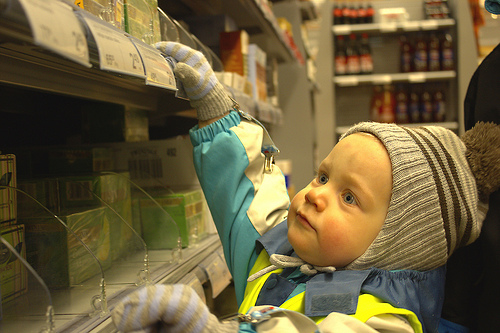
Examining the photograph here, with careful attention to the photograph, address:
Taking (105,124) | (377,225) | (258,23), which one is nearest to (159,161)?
(105,124)

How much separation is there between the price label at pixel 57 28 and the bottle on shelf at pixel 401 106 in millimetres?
4475

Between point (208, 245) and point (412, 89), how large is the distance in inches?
157

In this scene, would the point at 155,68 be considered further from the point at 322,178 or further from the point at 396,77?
the point at 396,77

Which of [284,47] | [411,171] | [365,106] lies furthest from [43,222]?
[365,106]

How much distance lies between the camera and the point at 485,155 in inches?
38.7

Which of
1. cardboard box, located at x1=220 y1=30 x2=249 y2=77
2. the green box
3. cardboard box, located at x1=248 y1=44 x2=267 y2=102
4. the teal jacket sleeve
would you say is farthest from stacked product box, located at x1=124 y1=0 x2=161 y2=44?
cardboard box, located at x1=248 y1=44 x2=267 y2=102

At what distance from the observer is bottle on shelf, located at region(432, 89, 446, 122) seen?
15.1 feet

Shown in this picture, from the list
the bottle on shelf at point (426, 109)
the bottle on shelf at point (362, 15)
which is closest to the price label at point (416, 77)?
the bottle on shelf at point (426, 109)

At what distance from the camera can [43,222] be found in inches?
36.5

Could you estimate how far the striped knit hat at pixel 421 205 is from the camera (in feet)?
3.04

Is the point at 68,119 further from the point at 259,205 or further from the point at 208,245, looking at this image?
the point at 259,205

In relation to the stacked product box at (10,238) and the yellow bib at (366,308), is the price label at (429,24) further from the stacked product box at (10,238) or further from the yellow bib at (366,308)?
the stacked product box at (10,238)

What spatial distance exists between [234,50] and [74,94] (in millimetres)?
1050

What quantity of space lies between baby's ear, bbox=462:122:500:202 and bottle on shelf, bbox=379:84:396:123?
3.80 m
